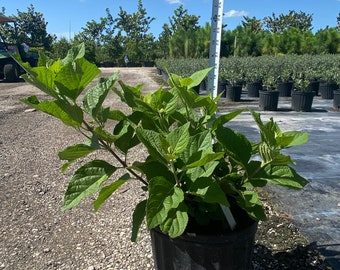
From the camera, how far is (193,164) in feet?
3.37

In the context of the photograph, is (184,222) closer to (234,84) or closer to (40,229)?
(40,229)

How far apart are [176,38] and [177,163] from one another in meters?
25.0

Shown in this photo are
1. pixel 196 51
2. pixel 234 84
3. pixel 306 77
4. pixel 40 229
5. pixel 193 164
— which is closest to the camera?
pixel 193 164

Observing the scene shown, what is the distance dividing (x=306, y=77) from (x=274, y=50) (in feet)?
36.9

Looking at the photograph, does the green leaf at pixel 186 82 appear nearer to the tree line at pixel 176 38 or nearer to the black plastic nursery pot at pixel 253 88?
the black plastic nursery pot at pixel 253 88

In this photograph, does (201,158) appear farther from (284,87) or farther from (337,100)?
(284,87)

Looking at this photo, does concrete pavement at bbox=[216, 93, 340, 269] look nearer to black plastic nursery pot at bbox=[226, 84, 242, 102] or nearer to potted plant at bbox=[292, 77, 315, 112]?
potted plant at bbox=[292, 77, 315, 112]

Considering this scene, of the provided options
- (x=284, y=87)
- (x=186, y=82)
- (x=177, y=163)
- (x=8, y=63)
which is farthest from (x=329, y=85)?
(x=8, y=63)

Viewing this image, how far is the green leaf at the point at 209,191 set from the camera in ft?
3.55

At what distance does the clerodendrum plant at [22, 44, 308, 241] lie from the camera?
1028mm

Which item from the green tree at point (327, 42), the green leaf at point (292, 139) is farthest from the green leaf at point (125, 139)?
the green tree at point (327, 42)

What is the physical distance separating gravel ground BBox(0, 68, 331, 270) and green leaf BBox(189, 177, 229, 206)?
982 mm

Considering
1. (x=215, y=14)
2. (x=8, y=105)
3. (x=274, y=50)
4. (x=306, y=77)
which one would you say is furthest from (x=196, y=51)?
(x=215, y=14)

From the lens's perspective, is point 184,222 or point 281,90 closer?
point 184,222
